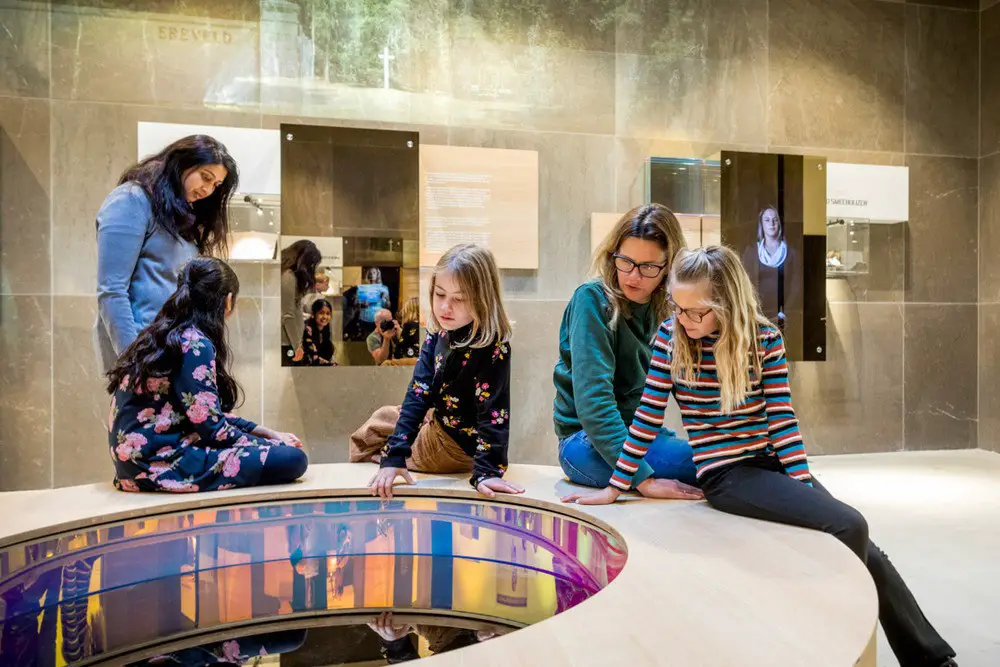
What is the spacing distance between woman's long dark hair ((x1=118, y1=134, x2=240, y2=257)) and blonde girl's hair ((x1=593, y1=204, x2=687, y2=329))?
173 centimetres

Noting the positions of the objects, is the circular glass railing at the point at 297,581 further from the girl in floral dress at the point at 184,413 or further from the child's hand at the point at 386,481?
the girl in floral dress at the point at 184,413

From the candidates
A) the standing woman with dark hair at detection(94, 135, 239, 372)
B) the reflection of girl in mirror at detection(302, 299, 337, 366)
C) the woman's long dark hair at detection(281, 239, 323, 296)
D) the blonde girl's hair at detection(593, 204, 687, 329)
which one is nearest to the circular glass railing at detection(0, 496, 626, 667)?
the blonde girl's hair at detection(593, 204, 687, 329)

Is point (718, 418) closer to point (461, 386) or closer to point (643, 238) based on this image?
point (643, 238)

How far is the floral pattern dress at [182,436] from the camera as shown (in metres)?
2.38

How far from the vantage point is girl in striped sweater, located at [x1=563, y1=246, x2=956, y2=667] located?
78.5 inches

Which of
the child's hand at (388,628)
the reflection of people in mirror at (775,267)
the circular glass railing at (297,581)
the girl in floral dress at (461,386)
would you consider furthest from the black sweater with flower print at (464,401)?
the reflection of people in mirror at (775,267)

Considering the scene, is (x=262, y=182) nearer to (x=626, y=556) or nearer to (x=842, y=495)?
(x=626, y=556)

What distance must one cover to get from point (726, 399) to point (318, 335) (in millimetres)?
2902

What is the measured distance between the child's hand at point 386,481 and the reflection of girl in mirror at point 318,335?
2.08 m

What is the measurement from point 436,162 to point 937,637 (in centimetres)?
394

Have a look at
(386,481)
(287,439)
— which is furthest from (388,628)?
(287,439)

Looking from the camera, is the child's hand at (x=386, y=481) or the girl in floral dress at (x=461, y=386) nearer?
the child's hand at (x=386, y=481)

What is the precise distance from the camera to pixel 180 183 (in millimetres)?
2898

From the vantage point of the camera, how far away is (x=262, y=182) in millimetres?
4391
